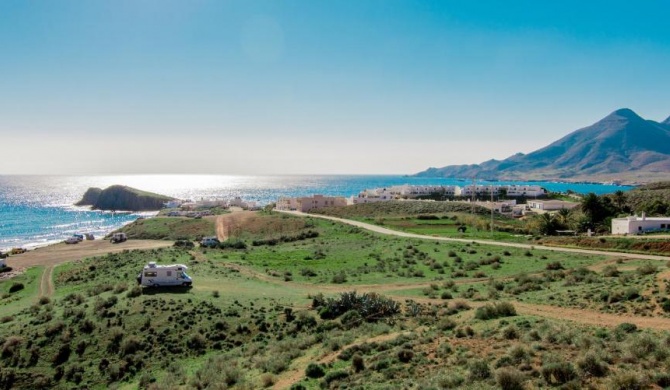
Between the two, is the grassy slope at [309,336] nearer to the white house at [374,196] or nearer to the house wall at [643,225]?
the house wall at [643,225]

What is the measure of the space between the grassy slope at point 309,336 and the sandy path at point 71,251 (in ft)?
75.8

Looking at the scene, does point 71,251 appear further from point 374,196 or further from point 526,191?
point 526,191

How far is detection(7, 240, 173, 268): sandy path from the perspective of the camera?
202 ft

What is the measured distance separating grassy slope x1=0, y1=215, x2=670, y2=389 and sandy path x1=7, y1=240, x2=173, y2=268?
23112 millimetres

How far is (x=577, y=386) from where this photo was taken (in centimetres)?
1148

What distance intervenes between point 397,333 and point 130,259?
40787 millimetres

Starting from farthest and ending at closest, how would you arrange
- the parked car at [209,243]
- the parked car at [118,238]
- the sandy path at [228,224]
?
the sandy path at [228,224] → the parked car at [118,238] → the parked car at [209,243]

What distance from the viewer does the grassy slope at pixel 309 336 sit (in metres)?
13.6

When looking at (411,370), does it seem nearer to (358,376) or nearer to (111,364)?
(358,376)

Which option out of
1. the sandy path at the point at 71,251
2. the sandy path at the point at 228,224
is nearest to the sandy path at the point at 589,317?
the sandy path at the point at 71,251

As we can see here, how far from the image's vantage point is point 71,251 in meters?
70.1

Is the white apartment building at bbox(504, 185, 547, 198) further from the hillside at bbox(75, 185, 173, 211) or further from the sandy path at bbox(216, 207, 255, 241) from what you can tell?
the hillside at bbox(75, 185, 173, 211)

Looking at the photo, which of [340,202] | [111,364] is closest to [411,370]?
[111,364]

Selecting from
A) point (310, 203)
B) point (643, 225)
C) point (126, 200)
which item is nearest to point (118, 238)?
point (310, 203)
